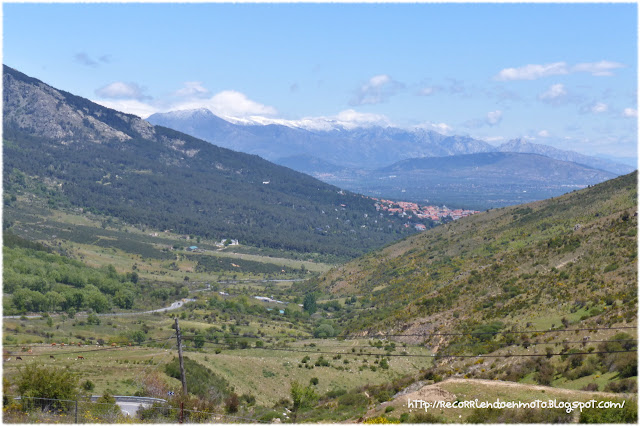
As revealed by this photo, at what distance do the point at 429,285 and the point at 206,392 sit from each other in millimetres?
39059

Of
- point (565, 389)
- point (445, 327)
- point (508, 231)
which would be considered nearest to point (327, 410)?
point (565, 389)

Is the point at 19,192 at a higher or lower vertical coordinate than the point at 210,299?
higher

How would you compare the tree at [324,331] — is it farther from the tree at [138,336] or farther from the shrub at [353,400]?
the shrub at [353,400]

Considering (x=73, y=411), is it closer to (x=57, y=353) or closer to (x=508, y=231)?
(x=57, y=353)

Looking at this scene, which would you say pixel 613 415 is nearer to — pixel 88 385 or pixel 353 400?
pixel 353 400

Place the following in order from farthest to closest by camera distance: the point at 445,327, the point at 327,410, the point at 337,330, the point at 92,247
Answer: the point at 92,247, the point at 337,330, the point at 445,327, the point at 327,410

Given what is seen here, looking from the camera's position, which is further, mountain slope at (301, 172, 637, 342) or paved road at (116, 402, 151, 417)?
mountain slope at (301, 172, 637, 342)

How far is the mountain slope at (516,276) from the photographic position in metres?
36.3

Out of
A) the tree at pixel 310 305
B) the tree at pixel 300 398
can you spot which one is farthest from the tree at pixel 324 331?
the tree at pixel 300 398

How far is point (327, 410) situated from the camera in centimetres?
2920

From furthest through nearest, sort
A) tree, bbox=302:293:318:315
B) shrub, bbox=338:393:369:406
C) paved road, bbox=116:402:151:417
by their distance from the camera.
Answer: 1. tree, bbox=302:293:318:315
2. shrub, bbox=338:393:369:406
3. paved road, bbox=116:402:151:417

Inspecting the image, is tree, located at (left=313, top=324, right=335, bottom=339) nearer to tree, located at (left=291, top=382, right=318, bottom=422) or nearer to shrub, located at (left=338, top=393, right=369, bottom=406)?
tree, located at (left=291, top=382, right=318, bottom=422)

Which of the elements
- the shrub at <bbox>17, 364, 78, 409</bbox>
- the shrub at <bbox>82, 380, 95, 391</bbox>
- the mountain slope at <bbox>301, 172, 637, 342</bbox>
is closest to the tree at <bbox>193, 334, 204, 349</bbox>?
the mountain slope at <bbox>301, 172, 637, 342</bbox>

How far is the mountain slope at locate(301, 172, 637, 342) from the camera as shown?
3634 cm
